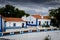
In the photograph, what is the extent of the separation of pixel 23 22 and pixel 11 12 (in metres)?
0.23

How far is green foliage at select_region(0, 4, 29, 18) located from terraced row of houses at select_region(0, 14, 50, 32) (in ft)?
0.21

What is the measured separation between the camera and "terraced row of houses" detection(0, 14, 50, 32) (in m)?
2.12

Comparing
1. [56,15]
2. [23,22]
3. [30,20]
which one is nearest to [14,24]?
[23,22]

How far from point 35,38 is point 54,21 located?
→ 0.42m

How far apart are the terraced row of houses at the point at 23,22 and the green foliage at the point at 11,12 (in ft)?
0.21

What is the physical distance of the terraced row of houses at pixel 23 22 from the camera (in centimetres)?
212

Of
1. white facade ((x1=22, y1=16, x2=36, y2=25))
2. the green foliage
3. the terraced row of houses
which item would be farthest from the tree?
the green foliage

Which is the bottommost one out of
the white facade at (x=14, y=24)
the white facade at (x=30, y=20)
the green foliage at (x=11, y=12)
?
the white facade at (x=14, y=24)

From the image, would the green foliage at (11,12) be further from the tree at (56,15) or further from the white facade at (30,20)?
the tree at (56,15)

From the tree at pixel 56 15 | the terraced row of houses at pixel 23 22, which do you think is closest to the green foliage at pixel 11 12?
the terraced row of houses at pixel 23 22

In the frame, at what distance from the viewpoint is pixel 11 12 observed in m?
2.20

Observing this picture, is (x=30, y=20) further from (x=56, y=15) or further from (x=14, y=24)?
(x=56, y=15)

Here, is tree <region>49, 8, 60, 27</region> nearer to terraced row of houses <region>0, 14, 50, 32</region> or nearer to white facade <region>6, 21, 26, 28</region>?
terraced row of houses <region>0, 14, 50, 32</region>

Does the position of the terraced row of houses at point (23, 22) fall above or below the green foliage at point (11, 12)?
below
